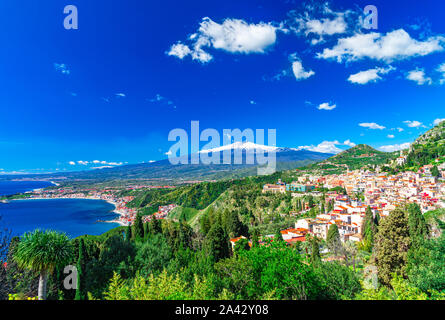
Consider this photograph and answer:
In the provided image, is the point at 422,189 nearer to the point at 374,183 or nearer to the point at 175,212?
the point at 374,183

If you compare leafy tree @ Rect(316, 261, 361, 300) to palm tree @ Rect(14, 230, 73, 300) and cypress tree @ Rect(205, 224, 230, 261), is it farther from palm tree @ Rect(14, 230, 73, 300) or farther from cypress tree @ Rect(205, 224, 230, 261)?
palm tree @ Rect(14, 230, 73, 300)

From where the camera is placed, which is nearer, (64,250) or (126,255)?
(64,250)

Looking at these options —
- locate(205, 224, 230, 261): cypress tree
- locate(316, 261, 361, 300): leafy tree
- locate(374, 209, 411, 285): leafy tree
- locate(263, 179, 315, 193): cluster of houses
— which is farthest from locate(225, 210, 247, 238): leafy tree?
locate(263, 179, 315, 193): cluster of houses

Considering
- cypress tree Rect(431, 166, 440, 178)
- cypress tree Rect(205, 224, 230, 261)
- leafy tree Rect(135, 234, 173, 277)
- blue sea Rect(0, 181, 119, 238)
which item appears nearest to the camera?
leafy tree Rect(135, 234, 173, 277)

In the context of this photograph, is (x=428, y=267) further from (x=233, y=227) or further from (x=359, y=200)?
(x=359, y=200)

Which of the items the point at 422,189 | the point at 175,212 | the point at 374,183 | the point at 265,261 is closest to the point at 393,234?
the point at 265,261
